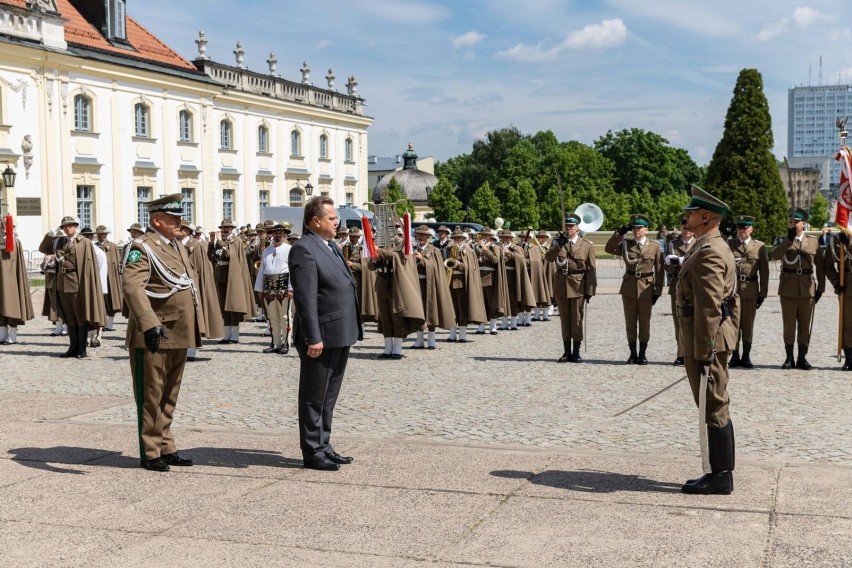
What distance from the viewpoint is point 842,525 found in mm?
5707

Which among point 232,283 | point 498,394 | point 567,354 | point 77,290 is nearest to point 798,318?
point 567,354

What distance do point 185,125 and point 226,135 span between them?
10.8 feet

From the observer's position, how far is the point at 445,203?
276ft

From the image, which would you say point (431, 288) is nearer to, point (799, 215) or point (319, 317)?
point (799, 215)

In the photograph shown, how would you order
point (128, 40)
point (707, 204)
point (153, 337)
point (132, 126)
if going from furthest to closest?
1. point (128, 40)
2. point (132, 126)
3. point (153, 337)
4. point (707, 204)

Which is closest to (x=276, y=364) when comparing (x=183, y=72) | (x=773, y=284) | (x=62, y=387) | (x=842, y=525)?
(x=62, y=387)

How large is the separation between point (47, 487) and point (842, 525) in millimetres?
4721

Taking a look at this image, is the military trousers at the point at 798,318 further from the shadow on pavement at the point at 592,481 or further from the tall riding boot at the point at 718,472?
the tall riding boot at the point at 718,472

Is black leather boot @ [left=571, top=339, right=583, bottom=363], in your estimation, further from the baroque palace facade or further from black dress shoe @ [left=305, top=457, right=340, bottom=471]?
the baroque palace facade

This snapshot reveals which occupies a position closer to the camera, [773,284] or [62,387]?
[62,387]

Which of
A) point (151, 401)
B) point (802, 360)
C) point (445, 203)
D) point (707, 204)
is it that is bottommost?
point (802, 360)

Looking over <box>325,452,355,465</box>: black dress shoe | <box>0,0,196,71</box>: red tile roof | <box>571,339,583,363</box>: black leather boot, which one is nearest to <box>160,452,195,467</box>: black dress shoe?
<box>325,452,355,465</box>: black dress shoe

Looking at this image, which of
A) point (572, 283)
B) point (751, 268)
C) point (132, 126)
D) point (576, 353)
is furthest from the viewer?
point (132, 126)

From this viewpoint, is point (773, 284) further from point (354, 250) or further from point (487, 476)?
point (487, 476)
